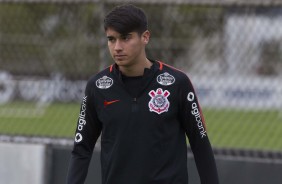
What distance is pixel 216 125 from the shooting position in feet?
41.3

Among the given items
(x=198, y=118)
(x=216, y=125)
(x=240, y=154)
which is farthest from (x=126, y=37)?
(x=216, y=125)

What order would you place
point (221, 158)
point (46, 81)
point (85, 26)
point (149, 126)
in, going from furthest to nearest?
point (46, 81), point (85, 26), point (221, 158), point (149, 126)

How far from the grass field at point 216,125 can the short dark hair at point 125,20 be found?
5865 mm

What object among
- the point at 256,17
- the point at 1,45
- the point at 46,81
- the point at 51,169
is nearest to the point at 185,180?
the point at 51,169

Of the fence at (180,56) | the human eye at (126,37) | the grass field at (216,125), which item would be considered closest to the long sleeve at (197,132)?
the human eye at (126,37)

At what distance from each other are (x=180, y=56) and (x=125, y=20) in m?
5.96

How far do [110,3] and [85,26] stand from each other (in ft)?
6.50

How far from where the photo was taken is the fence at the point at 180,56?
746cm

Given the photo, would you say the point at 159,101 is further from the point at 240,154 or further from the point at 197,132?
the point at 240,154

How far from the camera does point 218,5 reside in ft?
21.3

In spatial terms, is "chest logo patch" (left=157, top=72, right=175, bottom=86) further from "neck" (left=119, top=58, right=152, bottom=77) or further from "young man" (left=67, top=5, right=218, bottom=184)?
"neck" (left=119, top=58, right=152, bottom=77)

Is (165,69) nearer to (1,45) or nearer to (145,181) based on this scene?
(145,181)

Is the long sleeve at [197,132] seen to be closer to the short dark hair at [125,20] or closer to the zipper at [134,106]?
the zipper at [134,106]

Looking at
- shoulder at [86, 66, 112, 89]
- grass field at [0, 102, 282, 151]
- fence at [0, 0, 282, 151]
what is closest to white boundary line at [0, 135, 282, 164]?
fence at [0, 0, 282, 151]
